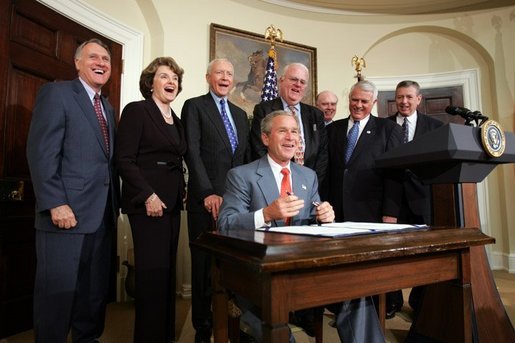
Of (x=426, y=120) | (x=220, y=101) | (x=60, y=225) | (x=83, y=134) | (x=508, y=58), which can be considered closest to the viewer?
(x=60, y=225)

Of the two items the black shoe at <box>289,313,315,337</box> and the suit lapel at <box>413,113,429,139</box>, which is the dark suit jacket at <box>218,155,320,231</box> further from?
the suit lapel at <box>413,113,429,139</box>

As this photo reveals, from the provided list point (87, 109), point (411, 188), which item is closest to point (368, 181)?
point (411, 188)

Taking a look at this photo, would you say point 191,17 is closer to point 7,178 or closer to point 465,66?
point 7,178

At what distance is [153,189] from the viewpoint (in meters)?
2.19

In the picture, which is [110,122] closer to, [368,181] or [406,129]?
[368,181]

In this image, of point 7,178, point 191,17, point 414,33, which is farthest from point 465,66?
point 7,178

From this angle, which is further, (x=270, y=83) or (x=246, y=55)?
(x=246, y=55)

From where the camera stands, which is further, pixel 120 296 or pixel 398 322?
pixel 120 296

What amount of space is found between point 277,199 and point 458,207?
4.27 ft

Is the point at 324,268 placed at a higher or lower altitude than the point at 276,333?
higher

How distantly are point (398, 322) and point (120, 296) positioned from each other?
281 cm

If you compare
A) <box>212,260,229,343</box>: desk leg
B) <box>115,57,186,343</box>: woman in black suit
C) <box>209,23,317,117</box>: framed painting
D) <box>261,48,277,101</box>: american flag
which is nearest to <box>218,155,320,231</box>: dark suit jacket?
<box>212,260,229,343</box>: desk leg

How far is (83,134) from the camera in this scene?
2105 millimetres

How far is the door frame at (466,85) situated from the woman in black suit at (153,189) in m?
4.46
